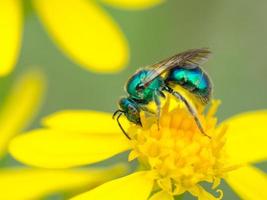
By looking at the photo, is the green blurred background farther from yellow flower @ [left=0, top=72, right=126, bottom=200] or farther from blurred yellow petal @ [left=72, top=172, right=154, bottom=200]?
blurred yellow petal @ [left=72, top=172, right=154, bottom=200]

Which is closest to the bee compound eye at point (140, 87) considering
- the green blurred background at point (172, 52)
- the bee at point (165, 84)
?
the bee at point (165, 84)

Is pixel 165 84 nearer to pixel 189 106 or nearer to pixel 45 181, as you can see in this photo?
pixel 189 106

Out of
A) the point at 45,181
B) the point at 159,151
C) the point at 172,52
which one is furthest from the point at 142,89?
the point at 172,52

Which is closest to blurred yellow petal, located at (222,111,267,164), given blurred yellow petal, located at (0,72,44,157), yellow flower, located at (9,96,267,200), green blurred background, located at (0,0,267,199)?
yellow flower, located at (9,96,267,200)

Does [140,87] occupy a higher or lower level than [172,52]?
lower

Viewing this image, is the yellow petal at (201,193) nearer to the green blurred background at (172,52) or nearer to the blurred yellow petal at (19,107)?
the blurred yellow petal at (19,107)

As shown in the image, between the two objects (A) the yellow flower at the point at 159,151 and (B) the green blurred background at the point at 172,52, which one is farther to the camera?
(B) the green blurred background at the point at 172,52

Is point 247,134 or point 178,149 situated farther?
point 247,134
